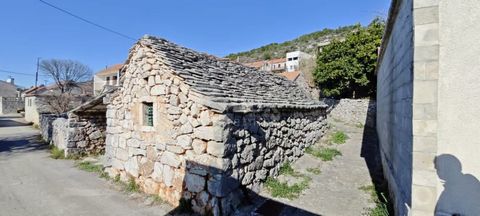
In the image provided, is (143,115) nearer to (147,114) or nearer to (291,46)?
(147,114)

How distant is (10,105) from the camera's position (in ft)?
124

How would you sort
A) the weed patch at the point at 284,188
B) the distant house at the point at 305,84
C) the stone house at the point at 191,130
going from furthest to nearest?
1. the distant house at the point at 305,84
2. the weed patch at the point at 284,188
3. the stone house at the point at 191,130

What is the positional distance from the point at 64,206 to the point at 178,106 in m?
3.34

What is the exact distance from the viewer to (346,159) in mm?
8727

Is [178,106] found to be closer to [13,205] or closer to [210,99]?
[210,99]

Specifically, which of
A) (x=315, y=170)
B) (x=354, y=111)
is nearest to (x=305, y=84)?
(x=354, y=111)

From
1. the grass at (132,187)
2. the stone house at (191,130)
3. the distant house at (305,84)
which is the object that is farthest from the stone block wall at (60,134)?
the distant house at (305,84)

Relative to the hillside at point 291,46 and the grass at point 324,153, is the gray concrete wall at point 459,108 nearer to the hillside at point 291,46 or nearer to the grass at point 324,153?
the grass at point 324,153

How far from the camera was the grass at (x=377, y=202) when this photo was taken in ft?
15.4

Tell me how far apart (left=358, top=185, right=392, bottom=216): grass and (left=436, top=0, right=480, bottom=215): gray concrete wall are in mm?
2304

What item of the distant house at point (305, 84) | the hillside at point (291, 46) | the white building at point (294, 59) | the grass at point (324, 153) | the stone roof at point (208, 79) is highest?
the hillside at point (291, 46)

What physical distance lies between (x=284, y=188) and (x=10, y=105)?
47596 mm

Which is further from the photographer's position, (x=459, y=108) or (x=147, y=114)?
(x=147, y=114)

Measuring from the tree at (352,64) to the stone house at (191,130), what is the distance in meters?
11.3
